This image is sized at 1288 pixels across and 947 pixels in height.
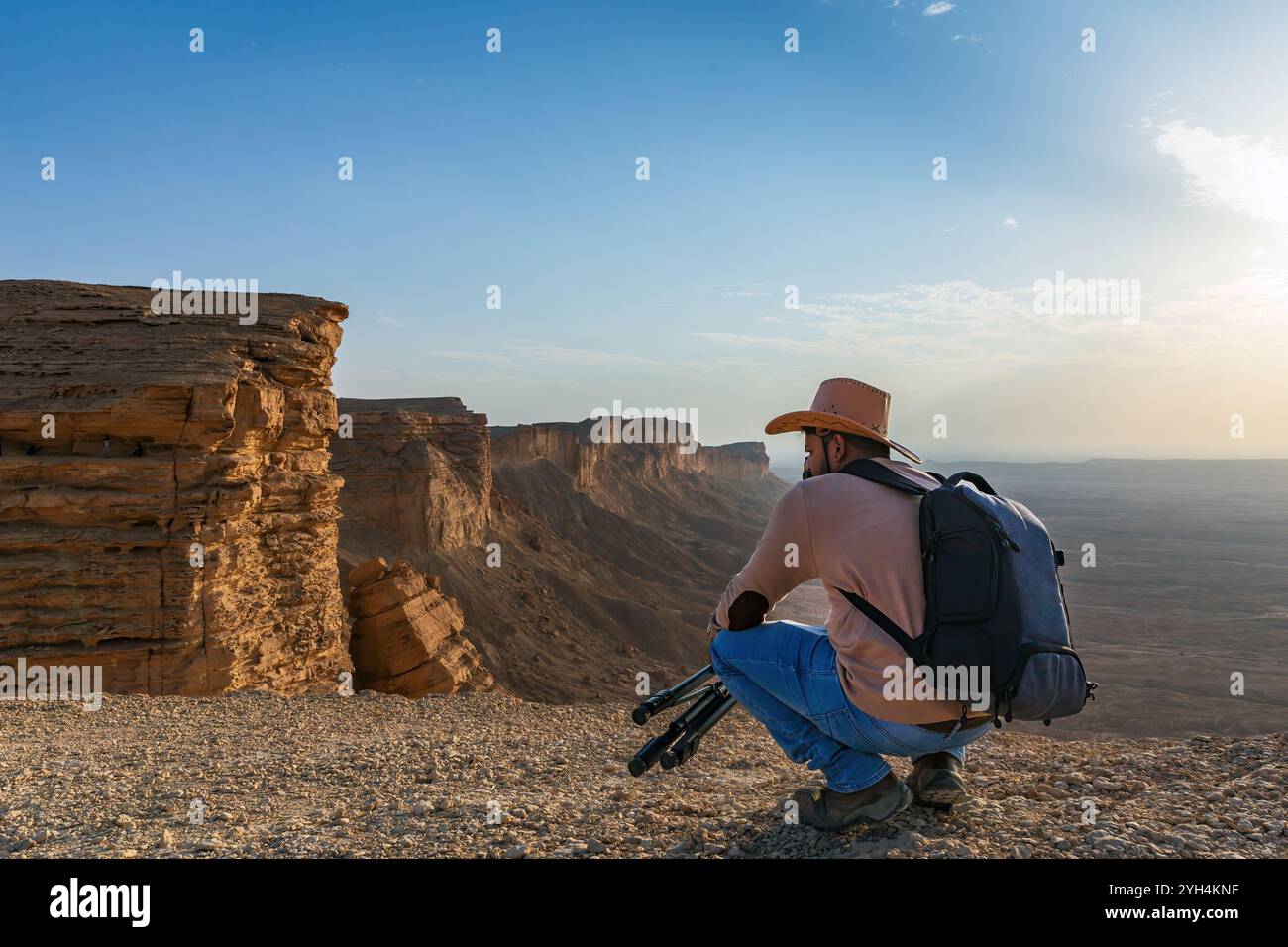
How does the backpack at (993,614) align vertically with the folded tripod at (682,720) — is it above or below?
above

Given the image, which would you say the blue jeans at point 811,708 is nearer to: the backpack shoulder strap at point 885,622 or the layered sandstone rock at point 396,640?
the backpack shoulder strap at point 885,622

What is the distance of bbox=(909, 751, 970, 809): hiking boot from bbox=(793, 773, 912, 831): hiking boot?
23cm

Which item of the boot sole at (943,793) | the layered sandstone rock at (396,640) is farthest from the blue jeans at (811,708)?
the layered sandstone rock at (396,640)

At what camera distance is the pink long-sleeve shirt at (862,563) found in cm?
Result: 269

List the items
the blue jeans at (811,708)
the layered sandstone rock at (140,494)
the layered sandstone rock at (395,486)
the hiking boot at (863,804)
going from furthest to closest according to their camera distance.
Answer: the layered sandstone rock at (395,486) < the layered sandstone rock at (140,494) < the hiking boot at (863,804) < the blue jeans at (811,708)

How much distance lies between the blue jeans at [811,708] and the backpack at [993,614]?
14.9 inches

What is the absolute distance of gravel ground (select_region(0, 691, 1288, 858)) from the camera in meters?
3.20

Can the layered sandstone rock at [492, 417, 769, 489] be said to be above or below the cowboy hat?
above

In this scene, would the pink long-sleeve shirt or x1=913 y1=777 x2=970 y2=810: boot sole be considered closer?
the pink long-sleeve shirt

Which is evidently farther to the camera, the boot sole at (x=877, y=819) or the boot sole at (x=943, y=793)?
the boot sole at (x=943, y=793)

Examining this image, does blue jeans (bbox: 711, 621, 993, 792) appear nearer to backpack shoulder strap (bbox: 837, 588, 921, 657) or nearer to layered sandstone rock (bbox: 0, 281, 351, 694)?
backpack shoulder strap (bbox: 837, 588, 921, 657)

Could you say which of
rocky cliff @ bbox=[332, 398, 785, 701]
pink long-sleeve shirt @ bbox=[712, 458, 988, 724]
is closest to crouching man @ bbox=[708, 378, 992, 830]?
pink long-sleeve shirt @ bbox=[712, 458, 988, 724]
